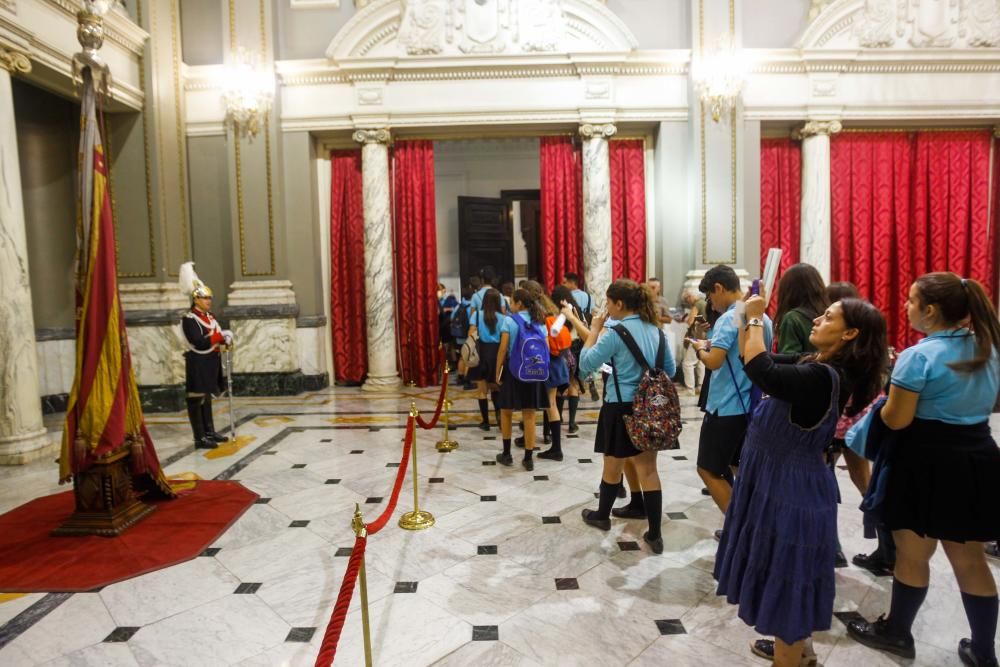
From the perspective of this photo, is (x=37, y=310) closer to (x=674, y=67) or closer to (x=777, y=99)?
(x=674, y=67)

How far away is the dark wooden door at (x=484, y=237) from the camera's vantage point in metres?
9.84

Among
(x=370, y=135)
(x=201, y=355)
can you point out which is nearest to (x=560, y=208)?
(x=370, y=135)

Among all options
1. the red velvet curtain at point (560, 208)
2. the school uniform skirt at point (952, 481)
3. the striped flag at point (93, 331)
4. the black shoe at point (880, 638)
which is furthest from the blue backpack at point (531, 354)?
the red velvet curtain at point (560, 208)

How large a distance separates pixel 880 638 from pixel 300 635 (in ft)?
8.26

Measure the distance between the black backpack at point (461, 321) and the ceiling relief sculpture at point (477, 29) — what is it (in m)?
3.54

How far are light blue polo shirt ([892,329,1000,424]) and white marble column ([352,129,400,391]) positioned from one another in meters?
7.28

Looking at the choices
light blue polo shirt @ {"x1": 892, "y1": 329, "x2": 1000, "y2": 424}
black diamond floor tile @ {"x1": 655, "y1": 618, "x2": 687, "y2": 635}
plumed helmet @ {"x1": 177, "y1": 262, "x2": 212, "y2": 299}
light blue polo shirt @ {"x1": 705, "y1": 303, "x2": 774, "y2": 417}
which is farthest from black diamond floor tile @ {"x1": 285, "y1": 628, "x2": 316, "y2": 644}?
plumed helmet @ {"x1": 177, "y1": 262, "x2": 212, "y2": 299}

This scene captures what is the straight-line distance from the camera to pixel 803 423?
192 cm

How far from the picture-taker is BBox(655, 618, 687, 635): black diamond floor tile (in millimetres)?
2650

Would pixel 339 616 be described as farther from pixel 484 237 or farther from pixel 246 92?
pixel 484 237

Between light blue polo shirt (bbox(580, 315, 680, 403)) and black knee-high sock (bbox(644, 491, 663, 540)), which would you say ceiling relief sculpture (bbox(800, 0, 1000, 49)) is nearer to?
light blue polo shirt (bbox(580, 315, 680, 403))

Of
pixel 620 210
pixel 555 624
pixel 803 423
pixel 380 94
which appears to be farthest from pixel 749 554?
pixel 380 94

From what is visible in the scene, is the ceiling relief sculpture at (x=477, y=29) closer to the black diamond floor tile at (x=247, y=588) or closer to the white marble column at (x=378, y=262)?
the white marble column at (x=378, y=262)

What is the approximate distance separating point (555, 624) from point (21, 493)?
4.54 m
